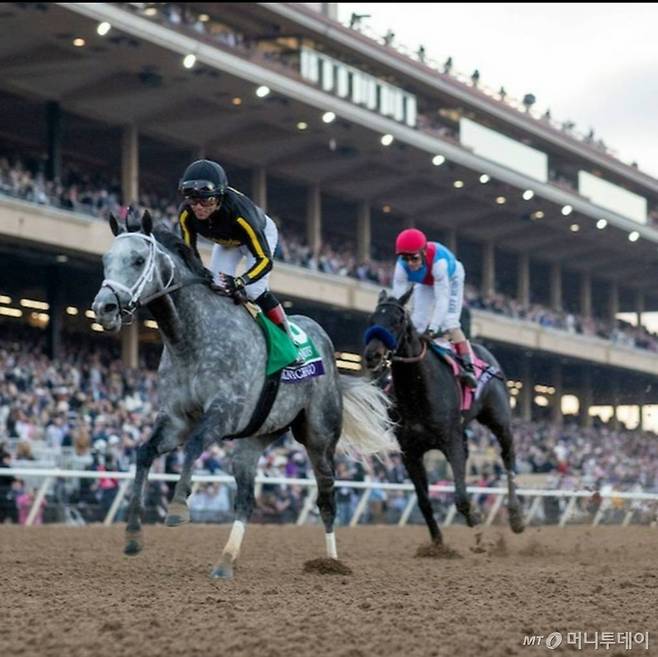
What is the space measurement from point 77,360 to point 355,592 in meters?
17.6

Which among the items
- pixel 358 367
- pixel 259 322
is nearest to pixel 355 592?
pixel 259 322

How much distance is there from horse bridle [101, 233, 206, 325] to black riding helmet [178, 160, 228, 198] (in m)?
0.31

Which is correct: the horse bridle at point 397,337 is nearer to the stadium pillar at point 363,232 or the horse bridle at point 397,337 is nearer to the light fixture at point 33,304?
the light fixture at point 33,304

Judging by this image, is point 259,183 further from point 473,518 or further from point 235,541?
point 235,541

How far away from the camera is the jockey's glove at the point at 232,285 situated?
293 inches

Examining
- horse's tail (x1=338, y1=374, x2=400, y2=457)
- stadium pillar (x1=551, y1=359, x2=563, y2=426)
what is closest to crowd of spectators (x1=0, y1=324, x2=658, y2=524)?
horse's tail (x1=338, y1=374, x2=400, y2=457)

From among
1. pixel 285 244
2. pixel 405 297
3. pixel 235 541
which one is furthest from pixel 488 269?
pixel 235 541

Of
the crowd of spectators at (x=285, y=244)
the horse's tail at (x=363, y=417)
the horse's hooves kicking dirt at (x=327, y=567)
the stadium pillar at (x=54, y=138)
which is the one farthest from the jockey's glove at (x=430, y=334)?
the stadium pillar at (x=54, y=138)

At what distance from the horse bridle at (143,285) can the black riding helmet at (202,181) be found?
312 millimetres

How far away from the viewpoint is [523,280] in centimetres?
4294

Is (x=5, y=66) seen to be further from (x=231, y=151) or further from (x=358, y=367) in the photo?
(x=358, y=367)

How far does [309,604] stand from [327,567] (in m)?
1.97

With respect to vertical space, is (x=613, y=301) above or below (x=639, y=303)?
below

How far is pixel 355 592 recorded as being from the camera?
6.41m
